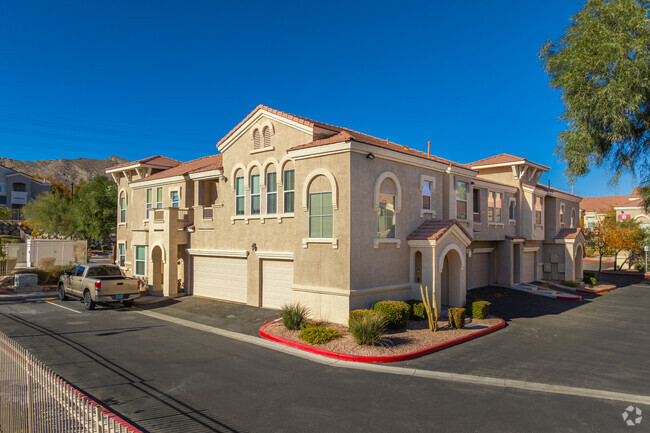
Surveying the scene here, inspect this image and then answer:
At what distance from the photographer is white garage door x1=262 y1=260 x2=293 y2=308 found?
18406mm

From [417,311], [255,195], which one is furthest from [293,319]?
[255,195]

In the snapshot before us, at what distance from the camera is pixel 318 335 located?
13.4m

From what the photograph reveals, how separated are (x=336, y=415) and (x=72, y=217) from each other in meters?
46.8

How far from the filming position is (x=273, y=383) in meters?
9.81

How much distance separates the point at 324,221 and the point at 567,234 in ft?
76.5

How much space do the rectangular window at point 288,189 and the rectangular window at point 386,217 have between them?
4174mm

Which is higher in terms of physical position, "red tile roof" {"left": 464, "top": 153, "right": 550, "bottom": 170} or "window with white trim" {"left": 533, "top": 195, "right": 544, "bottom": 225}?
"red tile roof" {"left": 464, "top": 153, "right": 550, "bottom": 170}

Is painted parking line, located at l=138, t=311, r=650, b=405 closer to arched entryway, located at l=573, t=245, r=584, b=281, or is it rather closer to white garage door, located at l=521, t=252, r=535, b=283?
white garage door, located at l=521, t=252, r=535, b=283

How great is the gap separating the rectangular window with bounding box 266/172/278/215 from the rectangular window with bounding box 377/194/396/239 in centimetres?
515

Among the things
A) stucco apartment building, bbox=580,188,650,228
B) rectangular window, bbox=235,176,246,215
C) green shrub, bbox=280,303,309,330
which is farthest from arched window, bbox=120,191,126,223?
stucco apartment building, bbox=580,188,650,228

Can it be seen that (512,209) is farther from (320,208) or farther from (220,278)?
(220,278)

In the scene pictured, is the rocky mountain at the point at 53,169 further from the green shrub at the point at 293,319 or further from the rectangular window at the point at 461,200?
the green shrub at the point at 293,319

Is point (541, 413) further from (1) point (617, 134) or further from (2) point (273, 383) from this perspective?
(1) point (617, 134)

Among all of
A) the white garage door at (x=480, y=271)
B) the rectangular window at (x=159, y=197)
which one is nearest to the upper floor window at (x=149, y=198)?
the rectangular window at (x=159, y=197)
